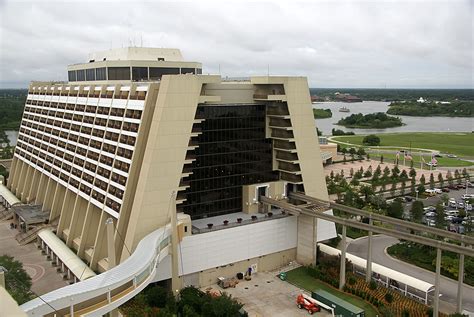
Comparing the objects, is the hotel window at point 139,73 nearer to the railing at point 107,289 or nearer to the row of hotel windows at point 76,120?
the row of hotel windows at point 76,120

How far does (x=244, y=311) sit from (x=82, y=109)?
2871 cm

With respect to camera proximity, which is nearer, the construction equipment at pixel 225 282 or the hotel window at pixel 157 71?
the construction equipment at pixel 225 282

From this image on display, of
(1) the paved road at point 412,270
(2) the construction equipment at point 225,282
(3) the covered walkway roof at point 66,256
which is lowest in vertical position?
(1) the paved road at point 412,270

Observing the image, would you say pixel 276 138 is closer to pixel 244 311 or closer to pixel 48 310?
pixel 244 311

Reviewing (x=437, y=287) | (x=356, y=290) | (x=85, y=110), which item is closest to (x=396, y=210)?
(x=356, y=290)

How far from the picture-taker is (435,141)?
144000 mm

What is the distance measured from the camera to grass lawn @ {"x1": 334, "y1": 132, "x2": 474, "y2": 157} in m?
127

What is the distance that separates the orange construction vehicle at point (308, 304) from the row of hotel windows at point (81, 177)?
54.3 feet

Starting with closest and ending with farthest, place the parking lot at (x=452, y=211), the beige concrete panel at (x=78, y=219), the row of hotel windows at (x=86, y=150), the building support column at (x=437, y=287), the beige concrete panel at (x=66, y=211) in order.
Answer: the building support column at (x=437, y=287)
the row of hotel windows at (x=86, y=150)
the beige concrete panel at (x=78, y=219)
the beige concrete panel at (x=66, y=211)
the parking lot at (x=452, y=211)

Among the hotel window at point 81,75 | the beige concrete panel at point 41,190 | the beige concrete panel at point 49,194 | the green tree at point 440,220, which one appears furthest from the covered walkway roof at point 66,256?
the green tree at point 440,220

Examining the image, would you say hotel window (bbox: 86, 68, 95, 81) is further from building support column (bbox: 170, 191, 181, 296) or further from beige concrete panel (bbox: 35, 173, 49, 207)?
building support column (bbox: 170, 191, 181, 296)

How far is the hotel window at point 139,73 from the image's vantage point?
158 ft

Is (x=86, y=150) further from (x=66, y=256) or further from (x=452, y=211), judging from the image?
(x=452, y=211)

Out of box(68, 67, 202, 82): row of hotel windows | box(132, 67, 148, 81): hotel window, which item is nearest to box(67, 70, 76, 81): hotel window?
box(68, 67, 202, 82): row of hotel windows
